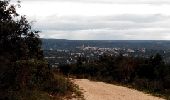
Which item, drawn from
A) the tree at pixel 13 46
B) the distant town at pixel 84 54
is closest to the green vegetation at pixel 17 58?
the tree at pixel 13 46

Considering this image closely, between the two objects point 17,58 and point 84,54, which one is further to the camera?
point 84,54

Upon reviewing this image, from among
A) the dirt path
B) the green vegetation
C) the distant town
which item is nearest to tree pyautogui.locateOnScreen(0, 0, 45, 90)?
the green vegetation

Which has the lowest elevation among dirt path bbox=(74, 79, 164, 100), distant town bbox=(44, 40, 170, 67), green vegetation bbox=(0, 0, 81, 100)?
distant town bbox=(44, 40, 170, 67)

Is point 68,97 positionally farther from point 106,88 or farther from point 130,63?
point 130,63

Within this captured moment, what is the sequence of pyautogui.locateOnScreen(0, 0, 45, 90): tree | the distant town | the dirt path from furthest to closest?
the distant town, the dirt path, pyautogui.locateOnScreen(0, 0, 45, 90): tree

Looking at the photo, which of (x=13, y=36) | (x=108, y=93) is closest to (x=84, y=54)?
(x=108, y=93)

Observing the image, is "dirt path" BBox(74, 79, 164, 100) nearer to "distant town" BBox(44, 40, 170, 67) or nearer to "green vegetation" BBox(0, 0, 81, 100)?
"green vegetation" BBox(0, 0, 81, 100)

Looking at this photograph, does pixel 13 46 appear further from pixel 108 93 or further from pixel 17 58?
pixel 108 93

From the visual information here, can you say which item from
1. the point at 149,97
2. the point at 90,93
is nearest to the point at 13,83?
the point at 90,93

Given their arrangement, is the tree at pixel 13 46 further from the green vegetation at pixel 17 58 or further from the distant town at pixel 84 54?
the distant town at pixel 84 54

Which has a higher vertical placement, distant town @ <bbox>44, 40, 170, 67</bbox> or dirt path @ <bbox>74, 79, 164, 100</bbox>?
dirt path @ <bbox>74, 79, 164, 100</bbox>

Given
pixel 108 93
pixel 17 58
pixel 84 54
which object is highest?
pixel 17 58
